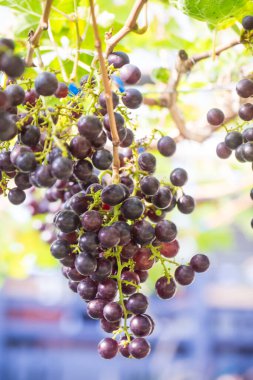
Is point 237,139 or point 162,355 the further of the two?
point 162,355

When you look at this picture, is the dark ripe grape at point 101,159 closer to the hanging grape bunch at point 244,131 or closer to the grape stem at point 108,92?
the grape stem at point 108,92

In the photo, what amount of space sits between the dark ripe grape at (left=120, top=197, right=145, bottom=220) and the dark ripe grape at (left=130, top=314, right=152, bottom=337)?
0.40ft

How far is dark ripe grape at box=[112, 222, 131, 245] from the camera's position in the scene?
23.3 inches

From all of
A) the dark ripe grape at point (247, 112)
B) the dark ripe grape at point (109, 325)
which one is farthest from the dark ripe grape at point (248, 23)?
the dark ripe grape at point (109, 325)

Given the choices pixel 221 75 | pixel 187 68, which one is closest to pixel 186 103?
pixel 221 75

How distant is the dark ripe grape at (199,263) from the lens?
27.7 inches

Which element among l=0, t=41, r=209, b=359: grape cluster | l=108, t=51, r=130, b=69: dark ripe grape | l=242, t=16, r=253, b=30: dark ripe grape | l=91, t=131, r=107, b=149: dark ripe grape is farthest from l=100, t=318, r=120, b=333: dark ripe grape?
l=242, t=16, r=253, b=30: dark ripe grape

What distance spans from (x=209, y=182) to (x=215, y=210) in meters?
0.21

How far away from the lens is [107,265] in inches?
24.2

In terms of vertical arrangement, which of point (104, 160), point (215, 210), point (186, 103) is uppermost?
point (186, 103)

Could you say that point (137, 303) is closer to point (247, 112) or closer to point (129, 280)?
point (129, 280)

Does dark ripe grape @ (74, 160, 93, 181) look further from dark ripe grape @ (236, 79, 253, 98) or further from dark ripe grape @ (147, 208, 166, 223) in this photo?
dark ripe grape @ (236, 79, 253, 98)

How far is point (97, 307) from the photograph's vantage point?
2.11ft

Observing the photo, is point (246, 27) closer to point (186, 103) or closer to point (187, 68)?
point (187, 68)
